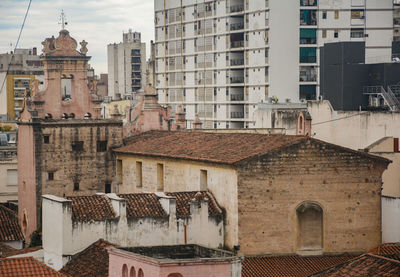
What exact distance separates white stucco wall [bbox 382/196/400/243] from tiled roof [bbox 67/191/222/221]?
22.2 ft

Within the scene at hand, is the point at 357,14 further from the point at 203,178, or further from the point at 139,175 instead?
the point at 203,178

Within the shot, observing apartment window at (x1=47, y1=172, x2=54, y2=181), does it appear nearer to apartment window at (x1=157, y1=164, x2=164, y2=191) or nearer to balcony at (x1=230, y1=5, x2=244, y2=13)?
apartment window at (x1=157, y1=164, x2=164, y2=191)

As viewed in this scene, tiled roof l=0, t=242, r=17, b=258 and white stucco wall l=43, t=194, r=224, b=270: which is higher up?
white stucco wall l=43, t=194, r=224, b=270

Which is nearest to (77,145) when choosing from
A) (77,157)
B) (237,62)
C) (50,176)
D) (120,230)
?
(77,157)

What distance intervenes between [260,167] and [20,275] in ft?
38.0

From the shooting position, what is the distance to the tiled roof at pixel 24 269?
3247 centimetres

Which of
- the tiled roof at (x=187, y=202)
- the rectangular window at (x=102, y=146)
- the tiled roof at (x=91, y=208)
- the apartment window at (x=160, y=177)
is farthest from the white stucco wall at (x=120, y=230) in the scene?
the rectangular window at (x=102, y=146)

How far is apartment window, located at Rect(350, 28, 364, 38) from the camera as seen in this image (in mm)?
82125

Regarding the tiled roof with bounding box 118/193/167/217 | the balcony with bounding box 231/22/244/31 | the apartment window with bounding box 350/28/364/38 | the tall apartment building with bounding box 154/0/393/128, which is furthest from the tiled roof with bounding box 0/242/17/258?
the apartment window with bounding box 350/28/364/38

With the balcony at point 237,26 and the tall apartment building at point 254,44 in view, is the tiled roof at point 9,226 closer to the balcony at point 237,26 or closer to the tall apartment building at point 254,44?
the tall apartment building at point 254,44

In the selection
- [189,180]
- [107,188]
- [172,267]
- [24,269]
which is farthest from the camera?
[107,188]

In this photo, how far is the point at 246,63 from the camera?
279ft

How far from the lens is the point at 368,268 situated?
101 ft

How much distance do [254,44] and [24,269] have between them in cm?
5320
